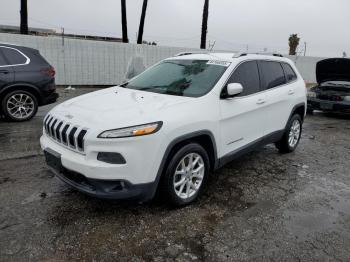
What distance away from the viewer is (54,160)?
355 cm

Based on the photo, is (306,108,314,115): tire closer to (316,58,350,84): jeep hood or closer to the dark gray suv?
(316,58,350,84): jeep hood

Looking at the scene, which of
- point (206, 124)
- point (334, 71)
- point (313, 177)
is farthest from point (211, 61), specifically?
point (334, 71)

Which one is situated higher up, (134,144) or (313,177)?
(134,144)

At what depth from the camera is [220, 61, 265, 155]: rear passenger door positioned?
4113 millimetres

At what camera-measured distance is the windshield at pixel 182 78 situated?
13.4 feet

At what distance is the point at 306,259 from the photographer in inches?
117

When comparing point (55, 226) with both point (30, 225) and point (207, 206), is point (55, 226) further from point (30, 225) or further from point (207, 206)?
point (207, 206)

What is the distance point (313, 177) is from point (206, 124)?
2.22 metres

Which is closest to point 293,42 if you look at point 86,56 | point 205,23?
point 205,23

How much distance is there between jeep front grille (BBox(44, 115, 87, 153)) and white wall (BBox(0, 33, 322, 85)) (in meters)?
11.7

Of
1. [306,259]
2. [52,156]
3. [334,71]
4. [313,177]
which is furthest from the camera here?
[334,71]

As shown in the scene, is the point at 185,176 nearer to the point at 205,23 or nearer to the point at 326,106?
the point at 326,106

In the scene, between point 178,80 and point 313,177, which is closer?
point 178,80

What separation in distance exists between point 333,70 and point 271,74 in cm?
581
